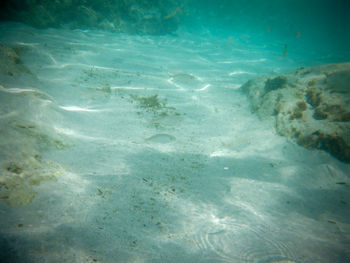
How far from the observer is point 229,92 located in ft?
24.0

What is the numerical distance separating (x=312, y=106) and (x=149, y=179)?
15.6ft

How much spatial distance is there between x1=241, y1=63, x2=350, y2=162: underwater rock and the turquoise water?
292 mm

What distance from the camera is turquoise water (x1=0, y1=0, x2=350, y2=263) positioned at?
1901 millimetres

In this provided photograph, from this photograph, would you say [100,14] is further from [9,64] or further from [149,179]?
[149,179]

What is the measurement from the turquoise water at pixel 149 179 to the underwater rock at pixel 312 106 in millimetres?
292

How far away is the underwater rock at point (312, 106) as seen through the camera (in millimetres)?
3957

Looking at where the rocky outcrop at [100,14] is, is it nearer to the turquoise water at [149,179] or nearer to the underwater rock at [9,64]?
the turquoise water at [149,179]

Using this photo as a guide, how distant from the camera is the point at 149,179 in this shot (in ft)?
9.71

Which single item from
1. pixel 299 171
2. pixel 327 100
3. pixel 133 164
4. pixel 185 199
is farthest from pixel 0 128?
pixel 327 100

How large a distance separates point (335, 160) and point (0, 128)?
6.07m

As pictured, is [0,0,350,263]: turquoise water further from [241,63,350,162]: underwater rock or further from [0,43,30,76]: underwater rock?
[241,63,350,162]: underwater rock

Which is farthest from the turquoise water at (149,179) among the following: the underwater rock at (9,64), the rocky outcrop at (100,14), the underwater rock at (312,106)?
the rocky outcrop at (100,14)

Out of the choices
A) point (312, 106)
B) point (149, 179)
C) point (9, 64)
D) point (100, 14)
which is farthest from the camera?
point (100, 14)

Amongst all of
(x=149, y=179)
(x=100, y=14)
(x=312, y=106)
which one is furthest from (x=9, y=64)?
(x=100, y=14)
